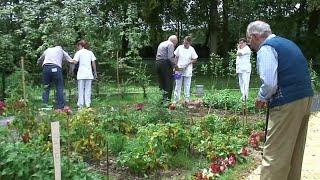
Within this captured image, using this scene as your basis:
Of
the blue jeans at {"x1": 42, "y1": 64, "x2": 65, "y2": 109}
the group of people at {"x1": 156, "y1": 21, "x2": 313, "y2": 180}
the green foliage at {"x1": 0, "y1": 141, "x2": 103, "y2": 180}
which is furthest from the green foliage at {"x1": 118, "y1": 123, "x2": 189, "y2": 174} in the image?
the blue jeans at {"x1": 42, "y1": 64, "x2": 65, "y2": 109}

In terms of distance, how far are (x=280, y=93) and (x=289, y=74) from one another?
19 cm

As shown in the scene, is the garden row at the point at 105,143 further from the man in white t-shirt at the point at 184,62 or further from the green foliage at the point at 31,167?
the man in white t-shirt at the point at 184,62

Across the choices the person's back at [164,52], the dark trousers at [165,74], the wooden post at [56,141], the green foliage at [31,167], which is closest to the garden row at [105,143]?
the green foliage at [31,167]

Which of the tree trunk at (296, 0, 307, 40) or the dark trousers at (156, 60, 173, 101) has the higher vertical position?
the tree trunk at (296, 0, 307, 40)

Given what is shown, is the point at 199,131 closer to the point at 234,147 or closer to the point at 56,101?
the point at 234,147

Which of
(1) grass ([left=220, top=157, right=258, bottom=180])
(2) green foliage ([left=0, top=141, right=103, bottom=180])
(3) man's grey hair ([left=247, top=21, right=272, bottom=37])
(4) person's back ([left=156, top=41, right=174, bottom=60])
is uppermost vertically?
(3) man's grey hair ([left=247, top=21, right=272, bottom=37])

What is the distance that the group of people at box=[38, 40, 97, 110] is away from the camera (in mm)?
11898

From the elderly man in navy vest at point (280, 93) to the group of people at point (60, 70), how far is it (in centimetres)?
669

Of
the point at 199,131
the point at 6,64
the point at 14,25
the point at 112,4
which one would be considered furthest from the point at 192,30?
the point at 199,131

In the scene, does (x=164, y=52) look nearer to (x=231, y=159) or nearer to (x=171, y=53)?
(x=171, y=53)

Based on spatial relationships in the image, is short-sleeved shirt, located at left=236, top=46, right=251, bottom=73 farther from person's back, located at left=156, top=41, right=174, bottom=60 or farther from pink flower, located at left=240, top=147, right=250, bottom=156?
pink flower, located at left=240, top=147, right=250, bottom=156

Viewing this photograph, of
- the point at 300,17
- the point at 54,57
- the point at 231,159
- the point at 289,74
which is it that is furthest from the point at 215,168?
the point at 300,17

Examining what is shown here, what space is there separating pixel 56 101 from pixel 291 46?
7.91m

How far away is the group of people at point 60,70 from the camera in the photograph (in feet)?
39.0
